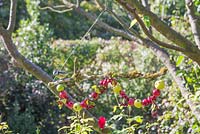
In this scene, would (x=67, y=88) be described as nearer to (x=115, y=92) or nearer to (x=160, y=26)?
(x=115, y=92)

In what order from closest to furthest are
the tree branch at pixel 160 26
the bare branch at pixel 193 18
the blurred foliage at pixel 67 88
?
the tree branch at pixel 160 26 < the bare branch at pixel 193 18 < the blurred foliage at pixel 67 88

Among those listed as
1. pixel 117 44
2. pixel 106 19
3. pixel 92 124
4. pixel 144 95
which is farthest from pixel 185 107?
pixel 106 19

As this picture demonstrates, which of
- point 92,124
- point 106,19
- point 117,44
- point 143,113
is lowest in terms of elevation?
point 92,124

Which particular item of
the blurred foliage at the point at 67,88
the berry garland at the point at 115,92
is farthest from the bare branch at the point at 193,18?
the blurred foliage at the point at 67,88

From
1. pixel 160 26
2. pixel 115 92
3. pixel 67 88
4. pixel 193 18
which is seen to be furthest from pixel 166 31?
pixel 67 88

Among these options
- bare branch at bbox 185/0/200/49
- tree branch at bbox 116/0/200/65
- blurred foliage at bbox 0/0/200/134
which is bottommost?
tree branch at bbox 116/0/200/65

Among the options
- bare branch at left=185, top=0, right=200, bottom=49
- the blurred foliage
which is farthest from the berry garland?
the blurred foliage

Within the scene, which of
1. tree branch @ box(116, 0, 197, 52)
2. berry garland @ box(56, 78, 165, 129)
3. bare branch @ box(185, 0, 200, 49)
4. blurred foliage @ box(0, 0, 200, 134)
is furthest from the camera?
blurred foliage @ box(0, 0, 200, 134)

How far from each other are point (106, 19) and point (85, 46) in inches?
182

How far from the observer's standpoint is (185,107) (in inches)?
145

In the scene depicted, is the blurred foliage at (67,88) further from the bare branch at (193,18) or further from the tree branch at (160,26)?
the tree branch at (160,26)

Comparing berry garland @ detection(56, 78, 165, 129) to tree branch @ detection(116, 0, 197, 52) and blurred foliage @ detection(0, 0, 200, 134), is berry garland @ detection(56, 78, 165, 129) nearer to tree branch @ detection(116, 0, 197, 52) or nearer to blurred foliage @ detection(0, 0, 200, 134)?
tree branch @ detection(116, 0, 197, 52)

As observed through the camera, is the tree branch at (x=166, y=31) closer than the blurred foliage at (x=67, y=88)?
Yes

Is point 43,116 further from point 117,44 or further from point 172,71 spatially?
point 172,71
